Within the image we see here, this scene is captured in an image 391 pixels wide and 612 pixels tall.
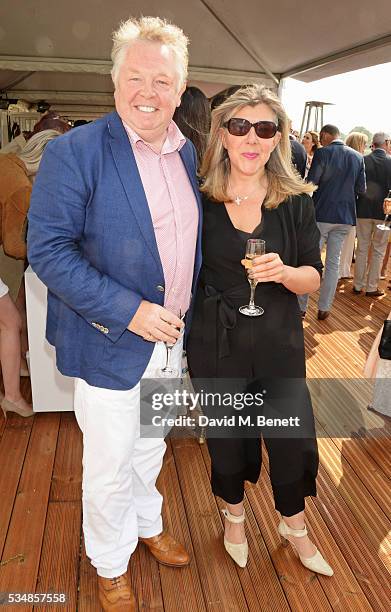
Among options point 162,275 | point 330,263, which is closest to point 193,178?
point 162,275

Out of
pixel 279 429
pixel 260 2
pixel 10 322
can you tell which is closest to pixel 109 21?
pixel 260 2

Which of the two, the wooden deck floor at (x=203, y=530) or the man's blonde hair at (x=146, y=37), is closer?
the man's blonde hair at (x=146, y=37)

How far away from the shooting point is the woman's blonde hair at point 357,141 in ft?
18.6

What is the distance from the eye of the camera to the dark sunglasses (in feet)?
5.70

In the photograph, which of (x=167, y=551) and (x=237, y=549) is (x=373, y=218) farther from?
(x=167, y=551)

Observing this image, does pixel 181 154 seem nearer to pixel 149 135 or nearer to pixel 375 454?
pixel 149 135

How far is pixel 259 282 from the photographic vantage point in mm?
1829

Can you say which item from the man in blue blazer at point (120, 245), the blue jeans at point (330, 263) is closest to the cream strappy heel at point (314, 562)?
the man in blue blazer at point (120, 245)

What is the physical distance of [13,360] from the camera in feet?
10.1

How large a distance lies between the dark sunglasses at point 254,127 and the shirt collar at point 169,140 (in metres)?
0.19

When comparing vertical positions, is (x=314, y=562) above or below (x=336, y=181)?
below

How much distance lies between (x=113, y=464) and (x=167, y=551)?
648 mm

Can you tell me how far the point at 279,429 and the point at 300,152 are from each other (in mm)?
3986

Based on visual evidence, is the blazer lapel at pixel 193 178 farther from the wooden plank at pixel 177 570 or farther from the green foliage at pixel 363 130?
the green foliage at pixel 363 130
